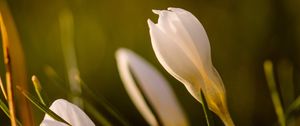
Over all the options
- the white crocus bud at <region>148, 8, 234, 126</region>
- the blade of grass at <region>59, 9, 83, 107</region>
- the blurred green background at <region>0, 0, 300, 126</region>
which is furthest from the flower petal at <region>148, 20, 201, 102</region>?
the blurred green background at <region>0, 0, 300, 126</region>

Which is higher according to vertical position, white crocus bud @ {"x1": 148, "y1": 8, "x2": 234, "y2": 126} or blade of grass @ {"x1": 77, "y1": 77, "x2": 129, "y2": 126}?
white crocus bud @ {"x1": 148, "y1": 8, "x2": 234, "y2": 126}

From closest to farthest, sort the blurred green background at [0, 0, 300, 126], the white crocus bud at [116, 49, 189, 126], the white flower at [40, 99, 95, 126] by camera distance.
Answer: the white flower at [40, 99, 95, 126]
the white crocus bud at [116, 49, 189, 126]
the blurred green background at [0, 0, 300, 126]

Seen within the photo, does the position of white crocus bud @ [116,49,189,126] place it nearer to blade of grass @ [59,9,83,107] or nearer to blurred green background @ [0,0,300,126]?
blade of grass @ [59,9,83,107]

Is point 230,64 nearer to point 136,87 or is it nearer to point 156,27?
point 136,87

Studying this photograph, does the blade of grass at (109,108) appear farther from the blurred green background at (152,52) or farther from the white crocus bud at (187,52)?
the blurred green background at (152,52)

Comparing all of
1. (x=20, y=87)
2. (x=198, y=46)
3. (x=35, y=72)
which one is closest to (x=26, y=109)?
(x=20, y=87)

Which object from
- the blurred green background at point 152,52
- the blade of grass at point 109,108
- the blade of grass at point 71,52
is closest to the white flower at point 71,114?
the blade of grass at point 109,108

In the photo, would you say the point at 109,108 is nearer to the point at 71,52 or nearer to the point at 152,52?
the point at 71,52
